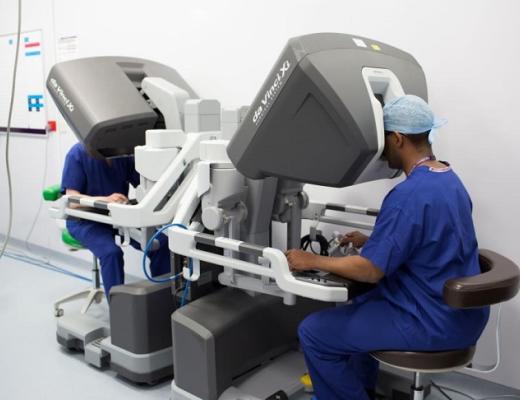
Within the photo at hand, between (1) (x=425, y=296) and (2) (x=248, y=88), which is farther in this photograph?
(2) (x=248, y=88)

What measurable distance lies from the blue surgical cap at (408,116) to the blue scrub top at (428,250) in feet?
0.41

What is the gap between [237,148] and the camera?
1724 millimetres

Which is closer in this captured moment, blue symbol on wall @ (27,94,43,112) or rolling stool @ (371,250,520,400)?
rolling stool @ (371,250,520,400)

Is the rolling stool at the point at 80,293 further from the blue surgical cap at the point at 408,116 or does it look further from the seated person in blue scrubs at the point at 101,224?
the blue surgical cap at the point at 408,116

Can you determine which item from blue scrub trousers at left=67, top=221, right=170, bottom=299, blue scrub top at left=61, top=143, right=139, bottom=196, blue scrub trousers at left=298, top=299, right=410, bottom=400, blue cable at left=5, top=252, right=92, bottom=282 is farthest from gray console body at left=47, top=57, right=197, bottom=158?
blue cable at left=5, top=252, right=92, bottom=282

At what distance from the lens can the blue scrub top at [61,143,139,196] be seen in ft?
8.74

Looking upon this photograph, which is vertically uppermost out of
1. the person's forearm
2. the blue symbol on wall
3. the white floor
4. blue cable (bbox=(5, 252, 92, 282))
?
the blue symbol on wall

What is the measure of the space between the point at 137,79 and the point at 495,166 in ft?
5.57

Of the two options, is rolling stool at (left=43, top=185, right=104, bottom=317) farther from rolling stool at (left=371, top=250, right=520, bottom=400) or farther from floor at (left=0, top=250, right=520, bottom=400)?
rolling stool at (left=371, top=250, right=520, bottom=400)

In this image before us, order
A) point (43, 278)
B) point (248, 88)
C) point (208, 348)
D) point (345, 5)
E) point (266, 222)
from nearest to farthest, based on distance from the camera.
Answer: point (208, 348) < point (266, 222) < point (345, 5) < point (248, 88) < point (43, 278)

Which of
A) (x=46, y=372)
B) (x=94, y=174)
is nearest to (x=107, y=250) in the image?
(x=94, y=174)

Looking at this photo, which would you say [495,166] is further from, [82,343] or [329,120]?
[82,343]

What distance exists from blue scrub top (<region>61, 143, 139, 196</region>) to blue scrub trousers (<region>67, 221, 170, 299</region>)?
0.64ft

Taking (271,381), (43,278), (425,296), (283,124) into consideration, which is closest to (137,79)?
(283,124)
